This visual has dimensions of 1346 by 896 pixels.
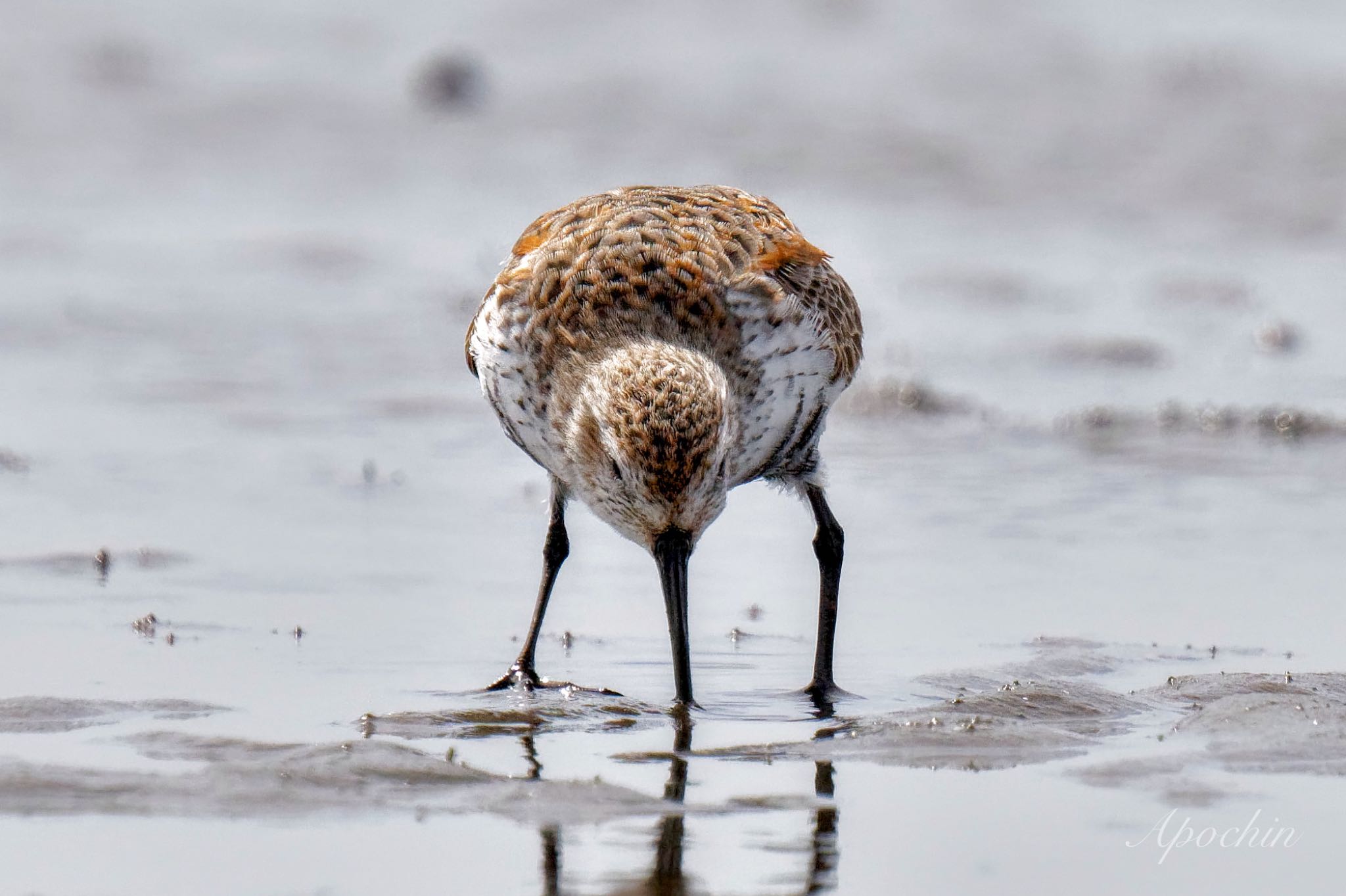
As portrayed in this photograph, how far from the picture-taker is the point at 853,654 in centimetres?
768

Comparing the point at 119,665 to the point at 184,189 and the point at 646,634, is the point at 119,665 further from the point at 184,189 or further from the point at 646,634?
the point at 184,189

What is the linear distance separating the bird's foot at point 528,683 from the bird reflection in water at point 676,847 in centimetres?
88

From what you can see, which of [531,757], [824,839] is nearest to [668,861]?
[824,839]

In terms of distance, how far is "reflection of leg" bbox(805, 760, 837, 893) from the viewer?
4.85m

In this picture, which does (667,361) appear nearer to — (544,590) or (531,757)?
(531,757)

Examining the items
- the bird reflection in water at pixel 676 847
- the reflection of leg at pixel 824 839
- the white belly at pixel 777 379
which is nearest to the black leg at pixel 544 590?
the white belly at pixel 777 379

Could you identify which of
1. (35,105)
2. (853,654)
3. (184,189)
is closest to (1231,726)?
(853,654)

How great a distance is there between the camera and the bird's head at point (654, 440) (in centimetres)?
617

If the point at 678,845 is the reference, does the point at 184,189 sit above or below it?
above

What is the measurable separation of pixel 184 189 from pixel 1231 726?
1346cm

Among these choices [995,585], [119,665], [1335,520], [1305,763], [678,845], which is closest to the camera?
[678,845]

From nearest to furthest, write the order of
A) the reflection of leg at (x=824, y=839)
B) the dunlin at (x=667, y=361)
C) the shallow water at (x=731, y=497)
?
the reflection of leg at (x=824, y=839) < the shallow water at (x=731, y=497) < the dunlin at (x=667, y=361)

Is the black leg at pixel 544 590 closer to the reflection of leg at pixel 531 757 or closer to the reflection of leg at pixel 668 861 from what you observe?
the reflection of leg at pixel 531 757

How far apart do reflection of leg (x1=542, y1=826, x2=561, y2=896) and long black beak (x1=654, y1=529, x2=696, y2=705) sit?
1369 mm
